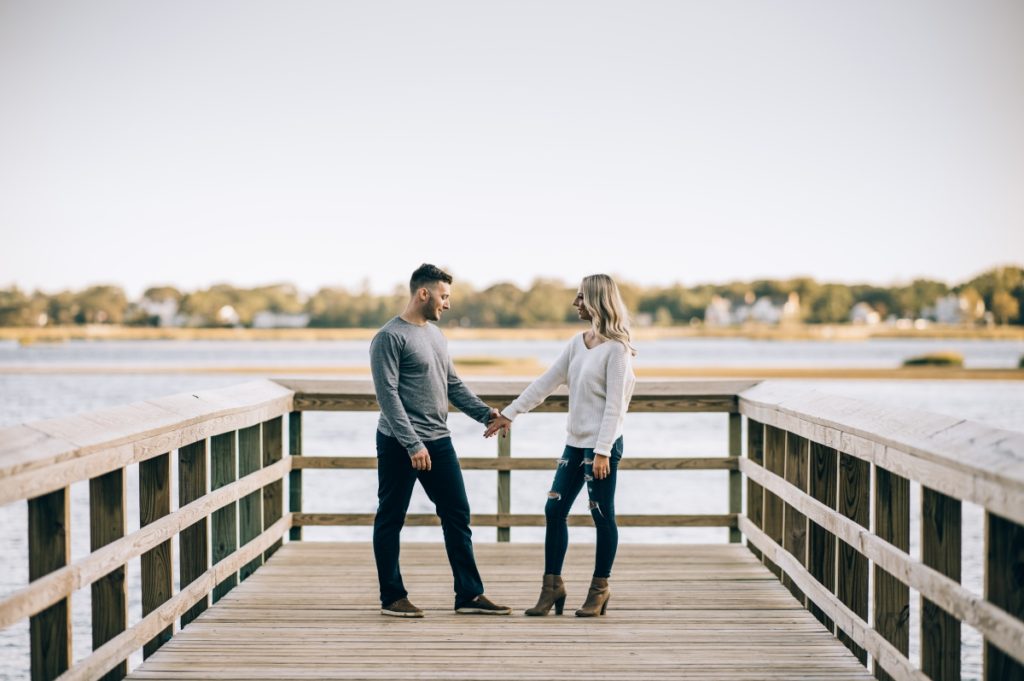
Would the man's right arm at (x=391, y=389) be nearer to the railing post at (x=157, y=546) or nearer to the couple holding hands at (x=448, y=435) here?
the couple holding hands at (x=448, y=435)

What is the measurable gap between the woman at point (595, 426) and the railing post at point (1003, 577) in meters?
2.11

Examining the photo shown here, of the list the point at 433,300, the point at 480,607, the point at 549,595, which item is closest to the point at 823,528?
the point at 549,595

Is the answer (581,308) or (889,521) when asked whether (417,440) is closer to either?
(581,308)

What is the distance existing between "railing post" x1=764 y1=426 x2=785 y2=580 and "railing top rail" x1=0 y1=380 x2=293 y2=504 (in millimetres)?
2811

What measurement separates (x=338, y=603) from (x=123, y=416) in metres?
1.76

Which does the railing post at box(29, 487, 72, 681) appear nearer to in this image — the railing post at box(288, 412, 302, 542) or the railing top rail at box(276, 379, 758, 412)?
the railing top rail at box(276, 379, 758, 412)

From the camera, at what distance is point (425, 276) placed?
16.5 ft

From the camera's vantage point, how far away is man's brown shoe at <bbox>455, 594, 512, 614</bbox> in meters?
5.15

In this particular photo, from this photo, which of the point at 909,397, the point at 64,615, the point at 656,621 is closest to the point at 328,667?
the point at 64,615

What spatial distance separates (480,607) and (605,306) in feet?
5.14

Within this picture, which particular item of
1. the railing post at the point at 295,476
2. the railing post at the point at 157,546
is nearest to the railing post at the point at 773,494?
the railing post at the point at 295,476

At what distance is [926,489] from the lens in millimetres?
3514

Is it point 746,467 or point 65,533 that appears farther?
point 746,467

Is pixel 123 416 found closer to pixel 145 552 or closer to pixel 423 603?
pixel 145 552
